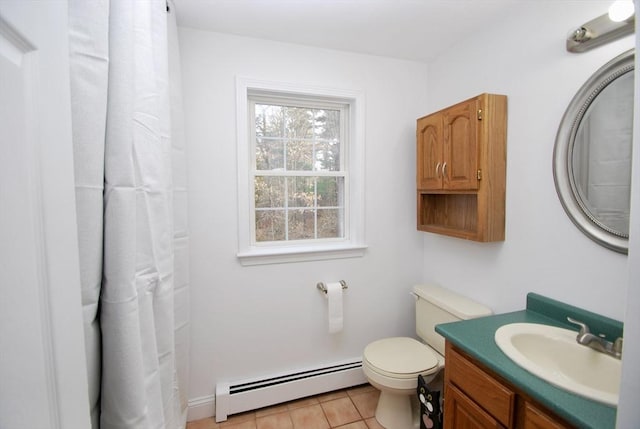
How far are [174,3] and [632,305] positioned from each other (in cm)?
211

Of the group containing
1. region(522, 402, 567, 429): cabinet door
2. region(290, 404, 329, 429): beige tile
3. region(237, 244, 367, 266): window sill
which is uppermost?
region(237, 244, 367, 266): window sill

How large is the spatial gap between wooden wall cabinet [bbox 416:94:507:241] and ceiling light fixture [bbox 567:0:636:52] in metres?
0.37

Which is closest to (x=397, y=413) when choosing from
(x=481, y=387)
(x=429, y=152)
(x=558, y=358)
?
(x=481, y=387)

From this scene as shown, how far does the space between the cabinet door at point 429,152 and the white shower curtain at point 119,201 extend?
158 centimetres

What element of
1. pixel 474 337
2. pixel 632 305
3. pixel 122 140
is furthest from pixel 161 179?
pixel 474 337

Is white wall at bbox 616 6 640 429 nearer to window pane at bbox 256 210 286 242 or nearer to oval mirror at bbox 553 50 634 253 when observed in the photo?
oval mirror at bbox 553 50 634 253

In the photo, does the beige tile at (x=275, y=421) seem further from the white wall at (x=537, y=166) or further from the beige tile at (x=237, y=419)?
the white wall at (x=537, y=166)

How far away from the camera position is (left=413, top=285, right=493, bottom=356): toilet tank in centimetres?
177

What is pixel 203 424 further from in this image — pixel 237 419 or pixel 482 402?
pixel 482 402

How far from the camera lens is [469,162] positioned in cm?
169

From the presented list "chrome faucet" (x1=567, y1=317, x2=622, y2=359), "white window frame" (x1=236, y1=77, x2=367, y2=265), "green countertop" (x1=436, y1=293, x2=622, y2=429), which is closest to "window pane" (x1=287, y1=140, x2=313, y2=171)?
"white window frame" (x1=236, y1=77, x2=367, y2=265)

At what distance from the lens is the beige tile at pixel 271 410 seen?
1983 millimetres

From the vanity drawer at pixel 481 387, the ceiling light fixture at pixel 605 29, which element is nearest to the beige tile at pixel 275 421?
the vanity drawer at pixel 481 387

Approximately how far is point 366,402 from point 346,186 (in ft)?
5.05
